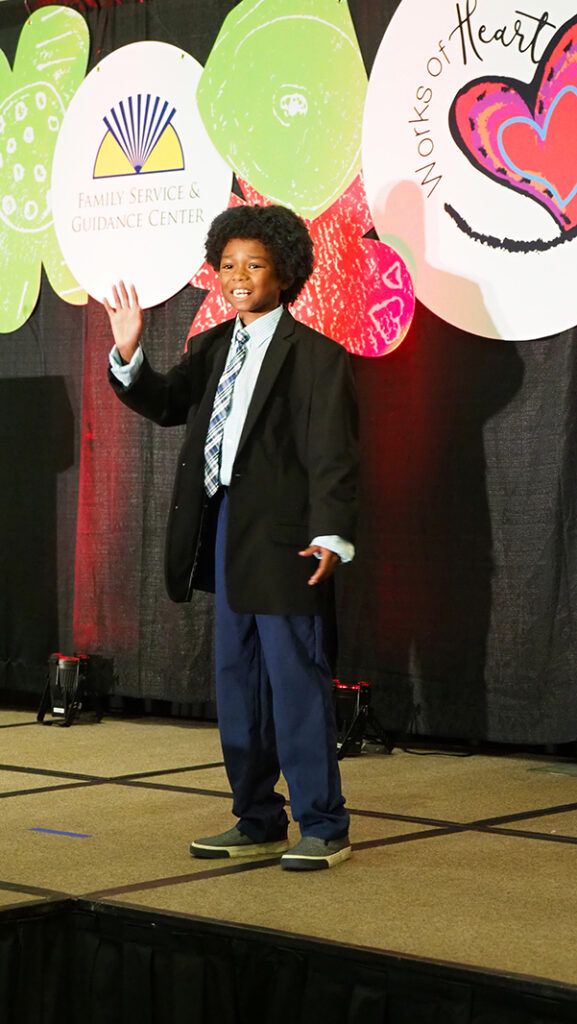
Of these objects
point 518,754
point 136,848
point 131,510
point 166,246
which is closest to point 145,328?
point 166,246

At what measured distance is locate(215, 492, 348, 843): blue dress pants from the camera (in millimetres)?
2645

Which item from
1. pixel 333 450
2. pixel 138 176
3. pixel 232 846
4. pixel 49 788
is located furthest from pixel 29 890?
pixel 138 176

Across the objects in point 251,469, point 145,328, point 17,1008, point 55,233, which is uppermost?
point 55,233

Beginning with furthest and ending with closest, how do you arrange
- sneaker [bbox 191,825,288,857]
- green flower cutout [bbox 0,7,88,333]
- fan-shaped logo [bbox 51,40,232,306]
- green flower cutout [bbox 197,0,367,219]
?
1. green flower cutout [bbox 0,7,88,333]
2. fan-shaped logo [bbox 51,40,232,306]
3. green flower cutout [bbox 197,0,367,219]
4. sneaker [bbox 191,825,288,857]

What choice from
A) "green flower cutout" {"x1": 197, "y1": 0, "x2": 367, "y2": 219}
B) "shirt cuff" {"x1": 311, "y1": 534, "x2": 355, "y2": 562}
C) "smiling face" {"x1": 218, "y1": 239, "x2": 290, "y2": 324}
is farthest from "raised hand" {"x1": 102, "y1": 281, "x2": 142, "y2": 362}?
"green flower cutout" {"x1": 197, "y1": 0, "x2": 367, "y2": 219}

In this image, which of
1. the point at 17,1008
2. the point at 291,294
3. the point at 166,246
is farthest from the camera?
the point at 166,246

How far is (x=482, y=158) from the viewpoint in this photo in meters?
3.90

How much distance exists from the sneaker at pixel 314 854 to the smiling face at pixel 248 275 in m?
1.02

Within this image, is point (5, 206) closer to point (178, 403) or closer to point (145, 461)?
point (145, 461)

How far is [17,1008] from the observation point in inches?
85.7

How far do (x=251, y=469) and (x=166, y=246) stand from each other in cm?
207

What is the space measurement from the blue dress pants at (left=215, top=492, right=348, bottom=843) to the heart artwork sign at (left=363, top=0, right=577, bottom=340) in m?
1.48

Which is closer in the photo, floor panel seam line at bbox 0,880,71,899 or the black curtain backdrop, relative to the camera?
floor panel seam line at bbox 0,880,71,899

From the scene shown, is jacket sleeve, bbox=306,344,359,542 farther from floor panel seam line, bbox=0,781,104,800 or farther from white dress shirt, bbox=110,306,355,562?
floor panel seam line, bbox=0,781,104,800
